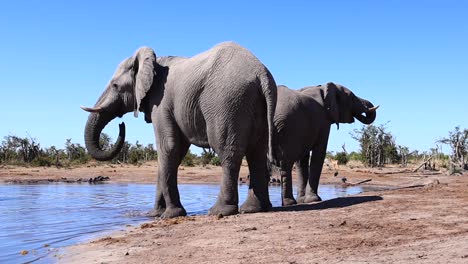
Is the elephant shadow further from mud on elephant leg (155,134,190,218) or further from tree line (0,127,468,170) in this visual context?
tree line (0,127,468,170)

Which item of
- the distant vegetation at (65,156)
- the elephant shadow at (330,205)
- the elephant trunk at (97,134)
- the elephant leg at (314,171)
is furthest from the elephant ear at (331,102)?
the distant vegetation at (65,156)

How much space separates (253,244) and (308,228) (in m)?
1.13

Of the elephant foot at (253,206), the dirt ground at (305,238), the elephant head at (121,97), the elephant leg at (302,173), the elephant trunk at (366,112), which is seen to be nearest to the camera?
the dirt ground at (305,238)

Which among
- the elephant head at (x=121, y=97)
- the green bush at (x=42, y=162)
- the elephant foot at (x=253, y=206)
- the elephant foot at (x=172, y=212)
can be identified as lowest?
the elephant foot at (x=172, y=212)

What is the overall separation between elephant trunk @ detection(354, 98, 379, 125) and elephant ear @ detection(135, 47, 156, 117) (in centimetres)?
632

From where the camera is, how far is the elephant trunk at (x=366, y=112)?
564 inches

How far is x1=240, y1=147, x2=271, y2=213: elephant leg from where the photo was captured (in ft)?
30.6

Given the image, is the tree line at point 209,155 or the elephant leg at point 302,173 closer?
the elephant leg at point 302,173

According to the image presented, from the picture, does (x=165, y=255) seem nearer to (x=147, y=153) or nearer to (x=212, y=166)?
(x=212, y=166)

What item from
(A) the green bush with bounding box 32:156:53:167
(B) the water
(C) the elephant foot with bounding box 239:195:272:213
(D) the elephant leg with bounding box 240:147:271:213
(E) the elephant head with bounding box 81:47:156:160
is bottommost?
(B) the water

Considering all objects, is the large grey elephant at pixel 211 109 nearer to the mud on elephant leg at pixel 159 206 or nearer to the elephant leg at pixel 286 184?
the mud on elephant leg at pixel 159 206

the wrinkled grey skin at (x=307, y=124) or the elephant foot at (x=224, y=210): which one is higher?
the wrinkled grey skin at (x=307, y=124)

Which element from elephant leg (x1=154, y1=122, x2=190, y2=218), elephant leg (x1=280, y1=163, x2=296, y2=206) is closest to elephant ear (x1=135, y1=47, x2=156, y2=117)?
elephant leg (x1=154, y1=122, x2=190, y2=218)

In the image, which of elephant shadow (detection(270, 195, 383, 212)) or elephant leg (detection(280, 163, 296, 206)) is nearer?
elephant shadow (detection(270, 195, 383, 212))
